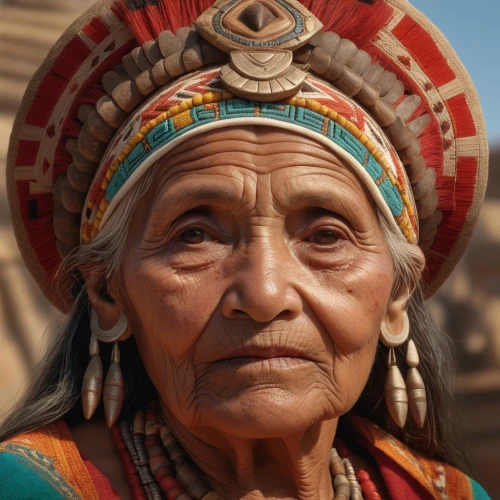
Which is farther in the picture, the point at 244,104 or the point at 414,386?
the point at 414,386

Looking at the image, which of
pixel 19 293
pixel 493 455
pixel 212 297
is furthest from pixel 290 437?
pixel 19 293

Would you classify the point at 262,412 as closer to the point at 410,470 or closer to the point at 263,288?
the point at 263,288

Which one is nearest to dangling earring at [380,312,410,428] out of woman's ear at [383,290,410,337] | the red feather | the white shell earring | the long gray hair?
woman's ear at [383,290,410,337]

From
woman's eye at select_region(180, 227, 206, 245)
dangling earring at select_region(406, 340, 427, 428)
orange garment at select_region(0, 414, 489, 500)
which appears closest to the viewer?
orange garment at select_region(0, 414, 489, 500)

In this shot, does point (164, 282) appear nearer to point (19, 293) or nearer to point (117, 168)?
point (117, 168)

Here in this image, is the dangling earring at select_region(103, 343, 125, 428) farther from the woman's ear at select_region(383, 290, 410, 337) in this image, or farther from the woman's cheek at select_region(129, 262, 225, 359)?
the woman's ear at select_region(383, 290, 410, 337)

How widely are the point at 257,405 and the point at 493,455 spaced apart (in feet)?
9.13

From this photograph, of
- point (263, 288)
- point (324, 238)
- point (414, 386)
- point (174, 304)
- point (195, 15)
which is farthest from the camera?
point (414, 386)

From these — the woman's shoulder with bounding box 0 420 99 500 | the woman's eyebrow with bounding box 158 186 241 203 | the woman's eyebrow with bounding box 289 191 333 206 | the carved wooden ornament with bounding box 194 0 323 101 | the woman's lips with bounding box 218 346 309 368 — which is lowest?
the woman's shoulder with bounding box 0 420 99 500

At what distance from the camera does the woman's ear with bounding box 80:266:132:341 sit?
2.89 meters

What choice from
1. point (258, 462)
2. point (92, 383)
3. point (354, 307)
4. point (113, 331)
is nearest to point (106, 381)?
point (92, 383)

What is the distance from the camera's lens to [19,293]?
17.9 feet

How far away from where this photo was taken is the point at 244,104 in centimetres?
273

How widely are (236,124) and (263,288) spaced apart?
0.54 metres
